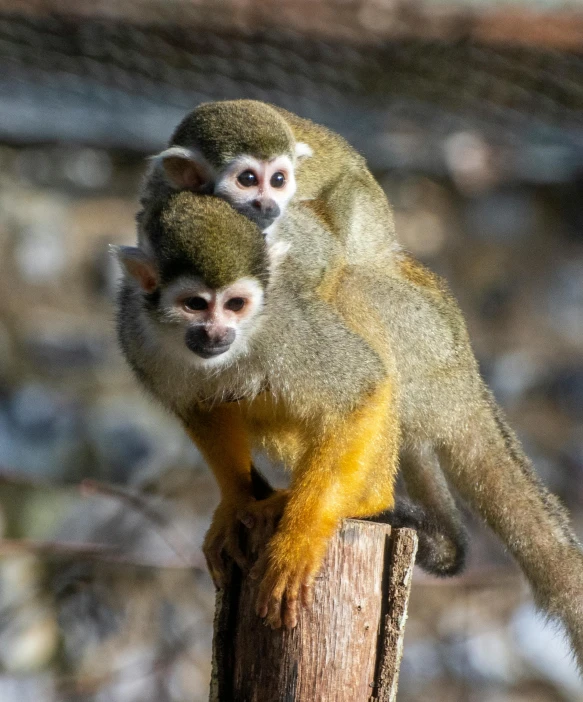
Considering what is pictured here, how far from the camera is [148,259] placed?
3150 mm

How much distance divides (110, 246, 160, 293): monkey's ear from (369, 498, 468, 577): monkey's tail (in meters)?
1.16

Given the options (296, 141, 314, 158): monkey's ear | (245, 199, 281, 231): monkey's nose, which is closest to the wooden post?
(245, 199, 281, 231): monkey's nose

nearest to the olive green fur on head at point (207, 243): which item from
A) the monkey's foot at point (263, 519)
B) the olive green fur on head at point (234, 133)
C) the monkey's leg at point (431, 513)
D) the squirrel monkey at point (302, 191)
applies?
the squirrel monkey at point (302, 191)

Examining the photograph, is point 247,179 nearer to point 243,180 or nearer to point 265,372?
point 243,180

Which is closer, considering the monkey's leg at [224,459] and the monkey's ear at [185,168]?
the monkey's leg at [224,459]

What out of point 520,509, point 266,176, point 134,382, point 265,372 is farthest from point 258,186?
point 134,382

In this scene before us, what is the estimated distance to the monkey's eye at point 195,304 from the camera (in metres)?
3.08

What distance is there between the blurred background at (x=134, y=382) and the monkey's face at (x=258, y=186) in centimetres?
140

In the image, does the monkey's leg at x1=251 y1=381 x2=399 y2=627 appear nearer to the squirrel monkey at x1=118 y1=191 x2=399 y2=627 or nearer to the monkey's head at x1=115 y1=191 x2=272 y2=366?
the squirrel monkey at x1=118 y1=191 x2=399 y2=627

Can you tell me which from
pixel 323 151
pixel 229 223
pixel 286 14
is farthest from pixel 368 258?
pixel 286 14

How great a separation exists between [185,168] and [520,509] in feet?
5.55

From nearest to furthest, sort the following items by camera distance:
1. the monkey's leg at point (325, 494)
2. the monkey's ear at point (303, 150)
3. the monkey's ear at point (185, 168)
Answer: the monkey's leg at point (325, 494) < the monkey's ear at point (185, 168) < the monkey's ear at point (303, 150)

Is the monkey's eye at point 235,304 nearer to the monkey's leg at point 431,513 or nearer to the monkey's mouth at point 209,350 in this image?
the monkey's mouth at point 209,350

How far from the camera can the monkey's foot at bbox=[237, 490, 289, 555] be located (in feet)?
10.3
